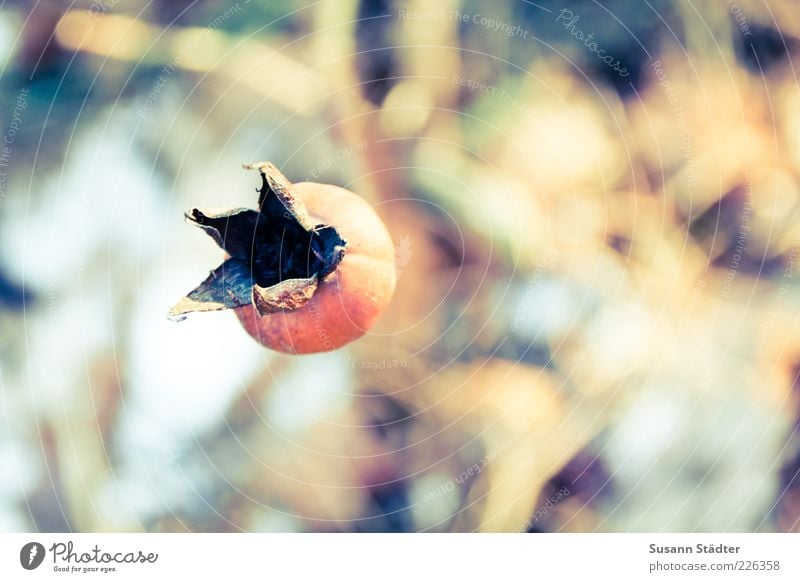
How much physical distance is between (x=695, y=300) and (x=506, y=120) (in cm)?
37

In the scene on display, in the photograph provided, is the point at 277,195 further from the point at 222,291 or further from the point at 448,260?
the point at 448,260

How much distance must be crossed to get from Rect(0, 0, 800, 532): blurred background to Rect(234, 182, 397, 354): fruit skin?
0.90 feet

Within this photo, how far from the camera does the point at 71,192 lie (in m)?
1.14

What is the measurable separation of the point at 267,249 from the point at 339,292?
0.08 m

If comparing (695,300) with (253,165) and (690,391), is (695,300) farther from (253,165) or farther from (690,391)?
(253,165)

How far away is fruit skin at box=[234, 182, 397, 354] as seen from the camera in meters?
0.76

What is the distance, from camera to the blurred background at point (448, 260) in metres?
1.09
